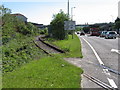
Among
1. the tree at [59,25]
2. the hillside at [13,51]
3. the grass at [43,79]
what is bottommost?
the grass at [43,79]

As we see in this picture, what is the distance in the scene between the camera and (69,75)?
648cm

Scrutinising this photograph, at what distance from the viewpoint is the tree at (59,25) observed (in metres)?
33.7

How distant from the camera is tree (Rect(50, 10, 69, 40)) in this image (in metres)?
33.7

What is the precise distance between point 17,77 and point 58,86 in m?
1.87

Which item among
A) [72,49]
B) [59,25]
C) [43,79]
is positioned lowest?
[43,79]

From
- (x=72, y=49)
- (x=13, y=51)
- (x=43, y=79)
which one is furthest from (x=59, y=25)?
(x=43, y=79)

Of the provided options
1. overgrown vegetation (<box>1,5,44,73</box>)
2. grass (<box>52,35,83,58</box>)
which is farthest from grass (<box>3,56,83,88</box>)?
grass (<box>52,35,83,58</box>)

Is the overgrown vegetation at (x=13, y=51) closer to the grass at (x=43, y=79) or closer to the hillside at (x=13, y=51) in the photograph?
the hillside at (x=13, y=51)

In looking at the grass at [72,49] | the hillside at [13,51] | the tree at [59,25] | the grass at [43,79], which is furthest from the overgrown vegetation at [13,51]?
the tree at [59,25]

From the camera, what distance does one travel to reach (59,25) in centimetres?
3394

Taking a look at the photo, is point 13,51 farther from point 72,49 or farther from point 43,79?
point 43,79

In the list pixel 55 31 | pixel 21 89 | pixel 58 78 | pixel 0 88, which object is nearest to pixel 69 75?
pixel 58 78

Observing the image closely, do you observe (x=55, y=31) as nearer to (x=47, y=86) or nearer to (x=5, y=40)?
(x=5, y=40)

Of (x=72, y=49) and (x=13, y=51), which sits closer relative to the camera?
(x=13, y=51)
